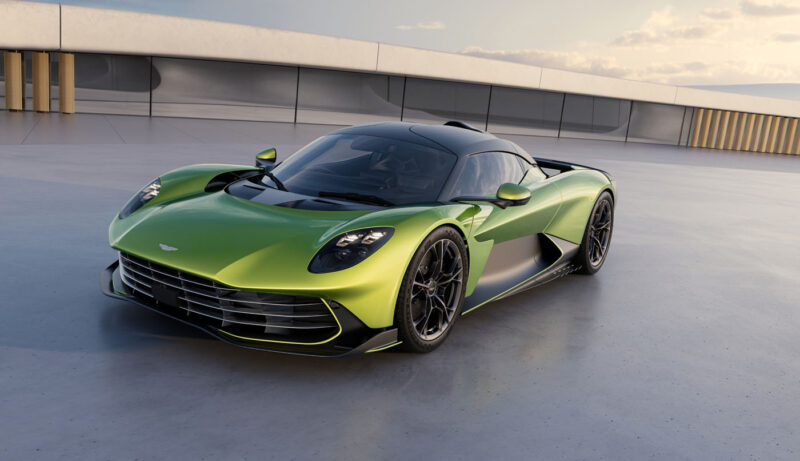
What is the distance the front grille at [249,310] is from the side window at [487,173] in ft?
4.62

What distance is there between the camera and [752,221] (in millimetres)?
9648

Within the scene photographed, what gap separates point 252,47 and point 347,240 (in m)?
19.0

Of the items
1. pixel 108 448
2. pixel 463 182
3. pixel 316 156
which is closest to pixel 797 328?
pixel 463 182

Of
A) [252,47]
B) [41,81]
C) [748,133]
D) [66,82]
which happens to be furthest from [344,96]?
[748,133]

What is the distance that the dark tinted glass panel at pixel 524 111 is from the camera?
27.7 meters

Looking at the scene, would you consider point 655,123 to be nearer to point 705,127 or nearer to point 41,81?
point 705,127

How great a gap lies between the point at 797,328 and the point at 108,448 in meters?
4.59

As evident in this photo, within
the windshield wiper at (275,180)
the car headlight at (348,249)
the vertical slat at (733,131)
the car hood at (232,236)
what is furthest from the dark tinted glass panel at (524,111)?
the car headlight at (348,249)

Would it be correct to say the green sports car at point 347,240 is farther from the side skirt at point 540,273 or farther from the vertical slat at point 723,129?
the vertical slat at point 723,129

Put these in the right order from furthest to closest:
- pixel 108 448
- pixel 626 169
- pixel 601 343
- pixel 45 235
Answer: pixel 626 169, pixel 45 235, pixel 601 343, pixel 108 448

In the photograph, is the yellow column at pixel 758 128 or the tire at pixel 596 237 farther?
the yellow column at pixel 758 128

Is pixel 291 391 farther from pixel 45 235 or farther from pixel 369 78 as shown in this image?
pixel 369 78

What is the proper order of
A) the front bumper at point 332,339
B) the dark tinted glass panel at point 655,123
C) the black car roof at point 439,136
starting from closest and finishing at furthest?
the front bumper at point 332,339
the black car roof at point 439,136
the dark tinted glass panel at point 655,123

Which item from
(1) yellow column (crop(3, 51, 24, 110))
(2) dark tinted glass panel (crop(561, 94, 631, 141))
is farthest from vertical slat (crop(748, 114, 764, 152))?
(1) yellow column (crop(3, 51, 24, 110))
